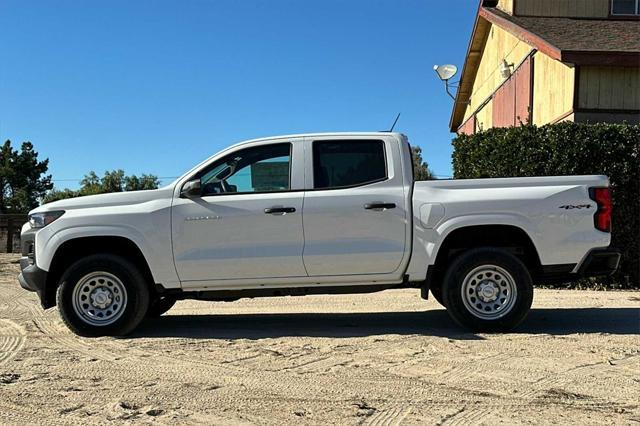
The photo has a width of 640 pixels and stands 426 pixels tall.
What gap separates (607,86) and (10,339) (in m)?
11.1

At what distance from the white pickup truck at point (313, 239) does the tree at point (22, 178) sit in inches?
2000

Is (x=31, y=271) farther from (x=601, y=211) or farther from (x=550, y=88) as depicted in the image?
(x=550, y=88)

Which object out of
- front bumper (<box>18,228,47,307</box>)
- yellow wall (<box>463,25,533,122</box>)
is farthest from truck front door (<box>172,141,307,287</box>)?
yellow wall (<box>463,25,533,122</box>)

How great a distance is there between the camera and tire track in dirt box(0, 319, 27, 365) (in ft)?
17.3

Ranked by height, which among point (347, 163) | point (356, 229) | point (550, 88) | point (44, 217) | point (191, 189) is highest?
point (550, 88)

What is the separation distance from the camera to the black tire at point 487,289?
18.9ft

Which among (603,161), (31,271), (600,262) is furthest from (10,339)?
(603,161)

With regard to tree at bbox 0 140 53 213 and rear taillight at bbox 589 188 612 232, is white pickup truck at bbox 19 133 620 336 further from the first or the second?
tree at bbox 0 140 53 213

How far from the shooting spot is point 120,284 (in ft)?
19.1

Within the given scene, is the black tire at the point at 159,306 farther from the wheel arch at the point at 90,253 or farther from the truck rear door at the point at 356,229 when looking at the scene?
the truck rear door at the point at 356,229

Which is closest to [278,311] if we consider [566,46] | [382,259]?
[382,259]

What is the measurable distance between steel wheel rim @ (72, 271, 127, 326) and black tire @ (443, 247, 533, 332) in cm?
337

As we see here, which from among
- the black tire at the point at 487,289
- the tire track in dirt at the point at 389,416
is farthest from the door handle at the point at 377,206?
the tire track in dirt at the point at 389,416

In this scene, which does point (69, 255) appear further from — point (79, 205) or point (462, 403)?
point (462, 403)
